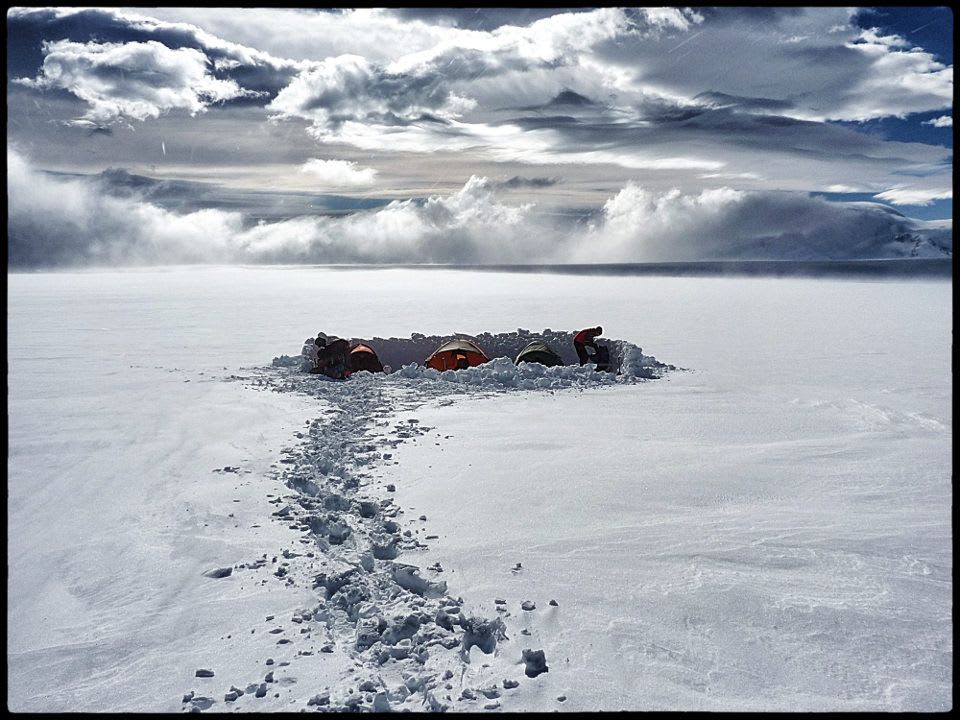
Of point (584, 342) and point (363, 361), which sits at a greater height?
point (584, 342)

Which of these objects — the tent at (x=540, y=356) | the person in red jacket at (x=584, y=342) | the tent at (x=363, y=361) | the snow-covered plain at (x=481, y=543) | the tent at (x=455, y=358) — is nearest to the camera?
the snow-covered plain at (x=481, y=543)

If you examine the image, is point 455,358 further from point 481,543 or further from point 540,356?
point 481,543

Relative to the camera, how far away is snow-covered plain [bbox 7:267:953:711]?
341 centimetres

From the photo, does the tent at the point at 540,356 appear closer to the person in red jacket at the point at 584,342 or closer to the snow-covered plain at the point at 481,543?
the person in red jacket at the point at 584,342

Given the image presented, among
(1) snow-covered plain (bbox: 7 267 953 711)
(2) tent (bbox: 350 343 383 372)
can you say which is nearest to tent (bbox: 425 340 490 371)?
(2) tent (bbox: 350 343 383 372)

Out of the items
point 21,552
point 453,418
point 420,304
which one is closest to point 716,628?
point 21,552

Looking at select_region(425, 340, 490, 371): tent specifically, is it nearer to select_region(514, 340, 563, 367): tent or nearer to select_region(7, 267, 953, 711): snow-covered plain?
select_region(514, 340, 563, 367): tent

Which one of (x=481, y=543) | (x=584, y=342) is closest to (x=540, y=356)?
(x=584, y=342)

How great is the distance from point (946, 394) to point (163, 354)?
14975mm

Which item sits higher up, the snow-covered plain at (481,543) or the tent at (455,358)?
the tent at (455,358)

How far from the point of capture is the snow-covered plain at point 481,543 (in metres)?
3.41

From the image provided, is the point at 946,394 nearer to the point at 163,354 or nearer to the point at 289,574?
the point at 289,574

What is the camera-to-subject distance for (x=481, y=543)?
197 inches

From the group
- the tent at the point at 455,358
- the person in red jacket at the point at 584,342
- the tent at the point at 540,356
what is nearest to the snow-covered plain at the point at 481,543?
the tent at the point at 455,358
